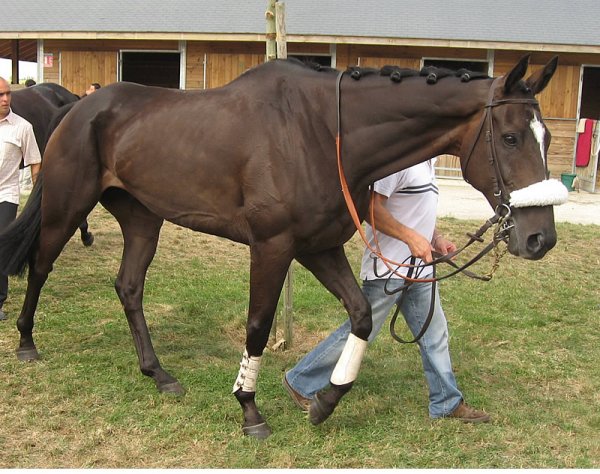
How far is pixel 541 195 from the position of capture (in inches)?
114

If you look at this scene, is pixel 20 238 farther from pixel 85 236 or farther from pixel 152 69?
pixel 152 69

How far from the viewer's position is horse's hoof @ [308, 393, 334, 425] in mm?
3611

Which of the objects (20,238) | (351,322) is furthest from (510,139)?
(20,238)

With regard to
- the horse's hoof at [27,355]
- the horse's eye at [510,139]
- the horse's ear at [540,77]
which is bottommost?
the horse's hoof at [27,355]

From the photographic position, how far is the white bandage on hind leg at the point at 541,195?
290 cm

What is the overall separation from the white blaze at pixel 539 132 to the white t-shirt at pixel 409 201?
2.53 feet

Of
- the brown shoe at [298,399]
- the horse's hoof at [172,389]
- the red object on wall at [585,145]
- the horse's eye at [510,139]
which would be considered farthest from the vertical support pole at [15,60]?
the horse's eye at [510,139]

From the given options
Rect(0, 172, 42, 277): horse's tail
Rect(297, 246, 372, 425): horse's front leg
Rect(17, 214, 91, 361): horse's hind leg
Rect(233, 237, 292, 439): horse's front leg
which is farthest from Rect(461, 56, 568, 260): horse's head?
Rect(0, 172, 42, 277): horse's tail

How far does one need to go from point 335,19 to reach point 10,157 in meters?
11.0

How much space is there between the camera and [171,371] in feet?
15.2

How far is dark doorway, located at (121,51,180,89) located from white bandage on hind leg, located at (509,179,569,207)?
20.2 metres

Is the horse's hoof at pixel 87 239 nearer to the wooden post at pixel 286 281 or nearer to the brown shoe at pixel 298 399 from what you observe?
the wooden post at pixel 286 281

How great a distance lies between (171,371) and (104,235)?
4.54 m

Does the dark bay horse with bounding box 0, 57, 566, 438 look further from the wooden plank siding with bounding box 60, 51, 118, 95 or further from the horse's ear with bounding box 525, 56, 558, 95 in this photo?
the wooden plank siding with bounding box 60, 51, 118, 95
